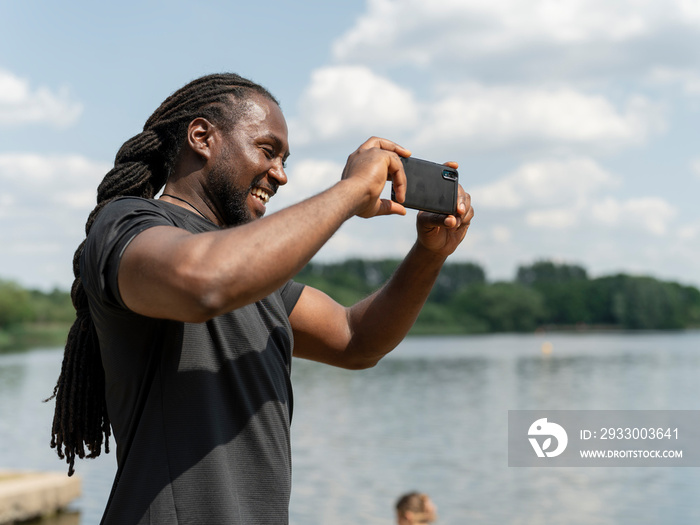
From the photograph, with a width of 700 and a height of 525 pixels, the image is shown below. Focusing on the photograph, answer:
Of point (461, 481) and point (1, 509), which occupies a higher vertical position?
point (461, 481)

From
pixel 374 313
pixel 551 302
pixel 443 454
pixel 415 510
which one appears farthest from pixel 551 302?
pixel 374 313

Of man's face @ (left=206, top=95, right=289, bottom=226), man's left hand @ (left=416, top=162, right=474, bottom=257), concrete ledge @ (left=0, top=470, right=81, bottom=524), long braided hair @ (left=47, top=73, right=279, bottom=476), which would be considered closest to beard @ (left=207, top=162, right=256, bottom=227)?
man's face @ (left=206, top=95, right=289, bottom=226)

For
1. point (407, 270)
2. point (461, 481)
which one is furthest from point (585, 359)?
point (407, 270)

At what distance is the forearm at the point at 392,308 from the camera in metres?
2.55

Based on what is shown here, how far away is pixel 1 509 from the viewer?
355 inches

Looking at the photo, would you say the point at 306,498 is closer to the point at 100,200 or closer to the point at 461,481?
the point at 461,481

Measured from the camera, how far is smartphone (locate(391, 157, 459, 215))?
206cm

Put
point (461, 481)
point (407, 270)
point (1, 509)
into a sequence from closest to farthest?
point (407, 270) → point (1, 509) → point (461, 481)

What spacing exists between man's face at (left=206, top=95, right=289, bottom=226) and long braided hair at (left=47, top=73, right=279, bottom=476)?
5cm

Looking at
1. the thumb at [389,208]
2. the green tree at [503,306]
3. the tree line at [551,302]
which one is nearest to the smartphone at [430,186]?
the thumb at [389,208]

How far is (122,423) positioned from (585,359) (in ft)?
186

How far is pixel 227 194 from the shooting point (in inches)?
84.6

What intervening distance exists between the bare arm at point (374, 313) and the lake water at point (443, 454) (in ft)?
29.5

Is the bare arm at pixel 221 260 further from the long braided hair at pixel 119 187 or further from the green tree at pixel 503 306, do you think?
the green tree at pixel 503 306
